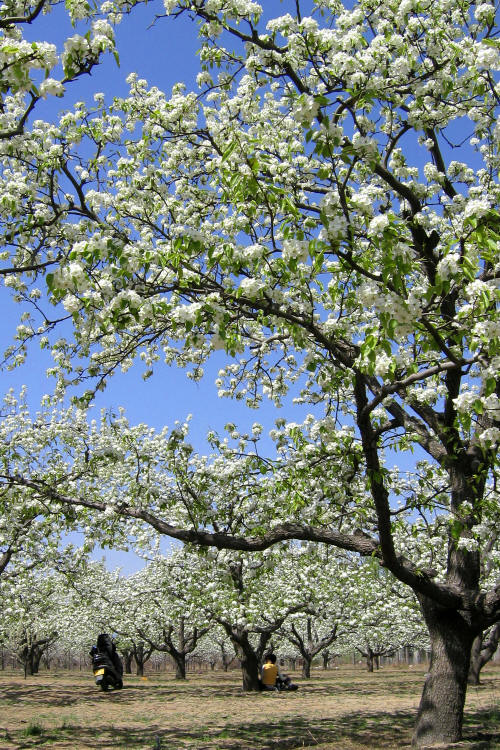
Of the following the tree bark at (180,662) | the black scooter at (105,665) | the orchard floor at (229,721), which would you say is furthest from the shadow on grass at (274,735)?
the tree bark at (180,662)

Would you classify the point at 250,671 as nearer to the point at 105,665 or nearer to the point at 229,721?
the point at 105,665

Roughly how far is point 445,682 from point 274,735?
12.5 feet

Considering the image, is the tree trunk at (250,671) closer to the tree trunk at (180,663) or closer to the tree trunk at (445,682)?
the tree trunk at (445,682)

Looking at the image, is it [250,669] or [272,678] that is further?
[250,669]

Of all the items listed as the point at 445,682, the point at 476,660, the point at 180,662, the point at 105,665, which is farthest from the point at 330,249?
the point at 180,662

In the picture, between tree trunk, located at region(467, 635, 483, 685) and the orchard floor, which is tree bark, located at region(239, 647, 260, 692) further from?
tree trunk, located at region(467, 635, 483, 685)

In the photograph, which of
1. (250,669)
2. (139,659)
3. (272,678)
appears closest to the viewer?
(272,678)

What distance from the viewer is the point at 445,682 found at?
8.01 metres

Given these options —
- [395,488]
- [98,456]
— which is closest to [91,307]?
[98,456]

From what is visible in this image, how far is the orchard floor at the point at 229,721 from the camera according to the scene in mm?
9258

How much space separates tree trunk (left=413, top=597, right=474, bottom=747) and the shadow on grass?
367mm

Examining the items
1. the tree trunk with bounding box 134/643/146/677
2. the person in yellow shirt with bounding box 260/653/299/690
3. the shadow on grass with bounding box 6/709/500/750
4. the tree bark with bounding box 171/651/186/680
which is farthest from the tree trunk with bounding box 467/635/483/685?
the tree trunk with bounding box 134/643/146/677

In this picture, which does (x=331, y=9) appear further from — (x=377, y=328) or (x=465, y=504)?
(x=465, y=504)

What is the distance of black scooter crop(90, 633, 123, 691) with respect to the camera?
22.8 m
